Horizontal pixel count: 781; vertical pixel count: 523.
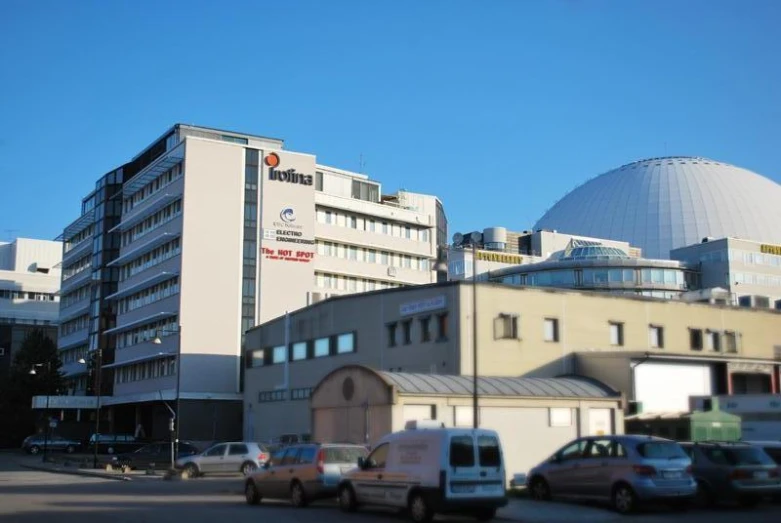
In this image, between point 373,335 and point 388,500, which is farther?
point 373,335

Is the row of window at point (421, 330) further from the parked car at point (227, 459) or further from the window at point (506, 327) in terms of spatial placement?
the parked car at point (227, 459)

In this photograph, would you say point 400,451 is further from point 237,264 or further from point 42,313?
point 42,313

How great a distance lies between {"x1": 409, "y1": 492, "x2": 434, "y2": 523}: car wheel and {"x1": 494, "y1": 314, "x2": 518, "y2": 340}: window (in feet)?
75.9

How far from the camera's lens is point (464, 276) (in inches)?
5507

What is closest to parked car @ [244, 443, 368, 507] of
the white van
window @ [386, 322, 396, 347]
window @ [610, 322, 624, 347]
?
the white van

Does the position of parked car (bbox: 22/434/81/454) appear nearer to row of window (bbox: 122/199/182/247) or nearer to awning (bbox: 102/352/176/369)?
awning (bbox: 102/352/176/369)

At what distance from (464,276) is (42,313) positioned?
62.7 m

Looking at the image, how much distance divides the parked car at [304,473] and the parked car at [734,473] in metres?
9.40

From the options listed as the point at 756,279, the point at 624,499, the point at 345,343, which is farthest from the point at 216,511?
the point at 756,279

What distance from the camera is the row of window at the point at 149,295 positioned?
255ft

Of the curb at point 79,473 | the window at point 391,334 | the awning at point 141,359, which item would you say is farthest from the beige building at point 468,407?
the awning at point 141,359

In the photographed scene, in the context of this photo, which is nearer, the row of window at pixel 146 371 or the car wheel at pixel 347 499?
the car wheel at pixel 347 499

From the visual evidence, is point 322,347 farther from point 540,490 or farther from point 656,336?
point 540,490

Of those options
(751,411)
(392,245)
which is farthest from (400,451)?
(392,245)
